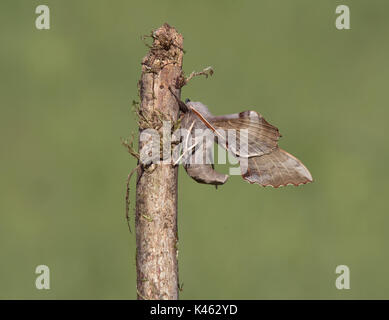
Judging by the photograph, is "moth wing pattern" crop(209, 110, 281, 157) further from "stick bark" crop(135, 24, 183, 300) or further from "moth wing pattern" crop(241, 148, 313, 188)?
"stick bark" crop(135, 24, 183, 300)

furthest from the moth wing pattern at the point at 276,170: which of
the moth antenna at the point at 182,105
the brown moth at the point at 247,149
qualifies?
the moth antenna at the point at 182,105

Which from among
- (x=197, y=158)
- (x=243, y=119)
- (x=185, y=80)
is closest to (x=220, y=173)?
(x=197, y=158)

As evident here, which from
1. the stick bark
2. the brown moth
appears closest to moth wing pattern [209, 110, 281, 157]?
the brown moth

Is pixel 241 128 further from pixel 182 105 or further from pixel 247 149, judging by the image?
pixel 182 105

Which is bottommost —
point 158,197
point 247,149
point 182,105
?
point 158,197

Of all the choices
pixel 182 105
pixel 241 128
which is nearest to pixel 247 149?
pixel 241 128

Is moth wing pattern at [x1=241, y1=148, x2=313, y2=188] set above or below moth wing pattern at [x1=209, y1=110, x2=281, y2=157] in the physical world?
below

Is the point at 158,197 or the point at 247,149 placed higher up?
the point at 247,149
